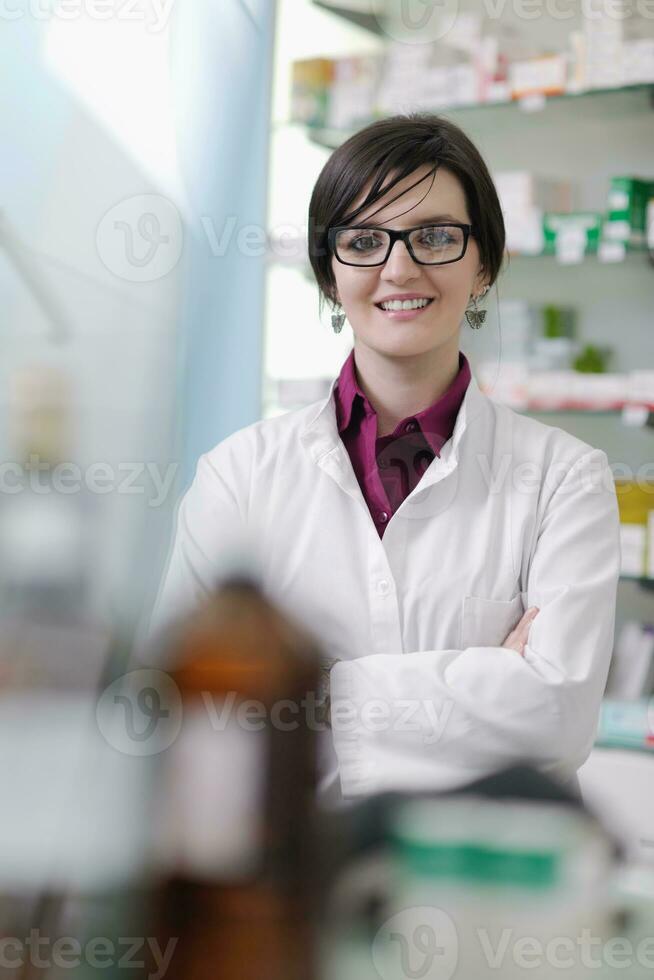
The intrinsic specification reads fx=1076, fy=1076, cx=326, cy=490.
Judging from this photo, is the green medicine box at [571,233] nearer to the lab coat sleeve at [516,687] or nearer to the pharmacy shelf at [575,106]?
the pharmacy shelf at [575,106]

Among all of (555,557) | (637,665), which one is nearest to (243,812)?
(555,557)

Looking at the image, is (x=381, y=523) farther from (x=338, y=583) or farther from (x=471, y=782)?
(x=471, y=782)

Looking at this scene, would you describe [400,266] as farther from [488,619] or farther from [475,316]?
[475,316]

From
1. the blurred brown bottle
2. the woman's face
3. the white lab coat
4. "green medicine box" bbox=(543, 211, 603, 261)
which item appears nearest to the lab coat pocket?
the white lab coat

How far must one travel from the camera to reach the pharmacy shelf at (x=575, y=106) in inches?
99.1

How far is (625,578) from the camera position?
2479mm

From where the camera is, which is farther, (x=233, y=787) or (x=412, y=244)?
(x=412, y=244)

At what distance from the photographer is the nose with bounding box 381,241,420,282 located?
0.44m

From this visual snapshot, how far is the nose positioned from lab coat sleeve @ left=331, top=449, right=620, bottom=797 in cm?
16

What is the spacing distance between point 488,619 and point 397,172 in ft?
0.81

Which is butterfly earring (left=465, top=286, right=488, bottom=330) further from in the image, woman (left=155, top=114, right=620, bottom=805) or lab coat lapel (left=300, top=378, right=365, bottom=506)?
lab coat lapel (left=300, top=378, right=365, bottom=506)

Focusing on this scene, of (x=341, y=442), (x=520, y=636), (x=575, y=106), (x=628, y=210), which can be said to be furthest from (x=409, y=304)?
(x=575, y=106)

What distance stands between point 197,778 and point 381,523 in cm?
29

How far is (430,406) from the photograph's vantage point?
1.80 ft
